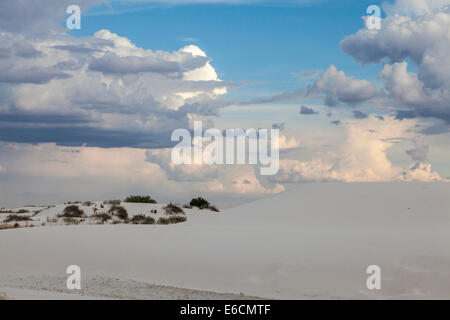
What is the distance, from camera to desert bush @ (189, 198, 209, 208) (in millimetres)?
42941

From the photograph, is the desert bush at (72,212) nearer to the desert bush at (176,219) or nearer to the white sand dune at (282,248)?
the desert bush at (176,219)

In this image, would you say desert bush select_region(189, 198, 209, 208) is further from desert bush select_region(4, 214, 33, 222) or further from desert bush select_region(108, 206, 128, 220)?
desert bush select_region(4, 214, 33, 222)

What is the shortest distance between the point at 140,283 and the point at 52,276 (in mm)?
3391

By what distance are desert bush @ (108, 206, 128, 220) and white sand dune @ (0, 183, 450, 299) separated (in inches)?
530

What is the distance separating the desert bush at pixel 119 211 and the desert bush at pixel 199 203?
803 centimetres

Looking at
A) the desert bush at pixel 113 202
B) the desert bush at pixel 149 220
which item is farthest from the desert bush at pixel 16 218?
the desert bush at pixel 149 220

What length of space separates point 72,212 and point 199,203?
11.0m

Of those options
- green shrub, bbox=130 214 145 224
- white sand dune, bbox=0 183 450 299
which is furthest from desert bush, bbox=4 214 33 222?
white sand dune, bbox=0 183 450 299

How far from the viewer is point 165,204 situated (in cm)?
4044

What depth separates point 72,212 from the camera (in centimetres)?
3556
